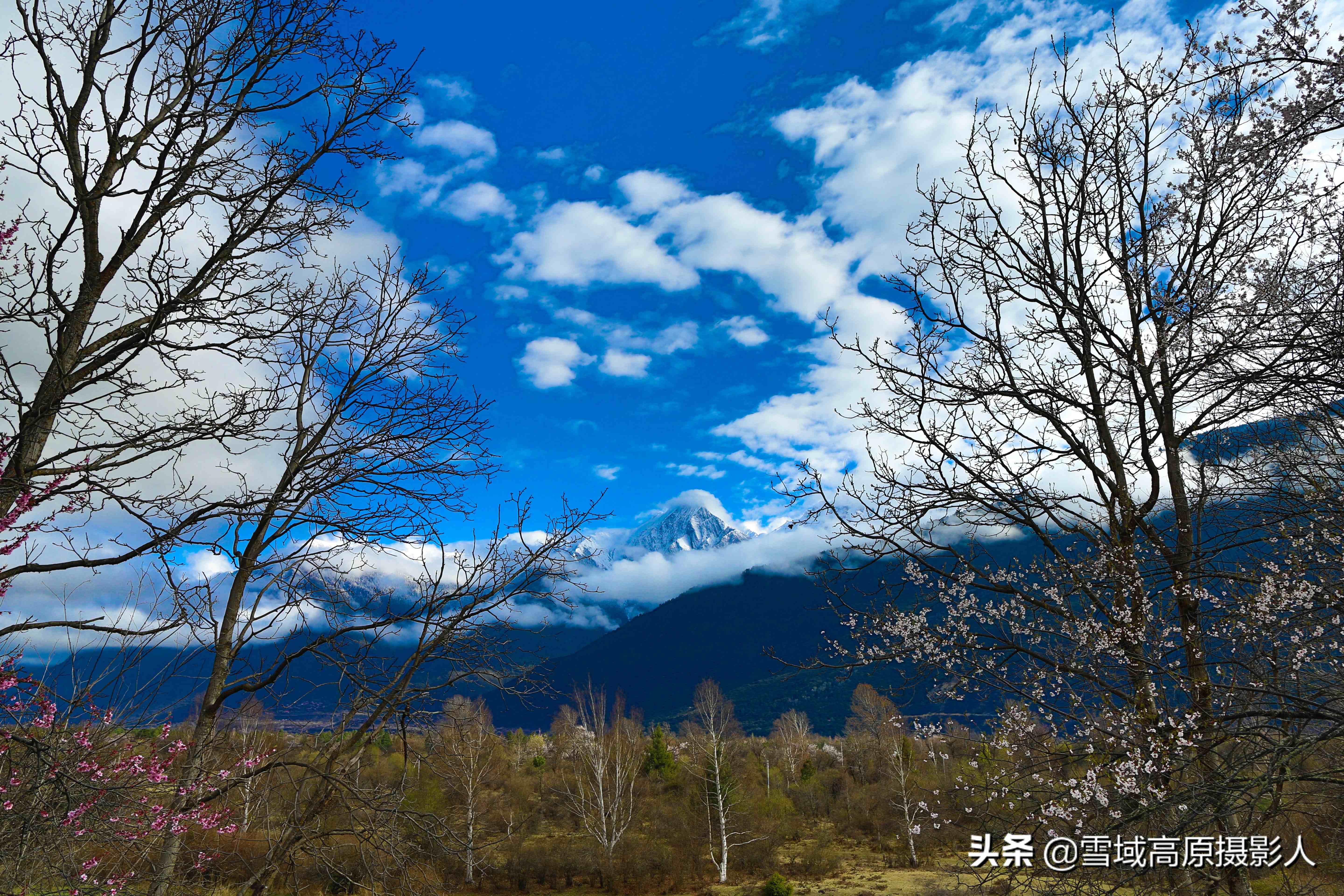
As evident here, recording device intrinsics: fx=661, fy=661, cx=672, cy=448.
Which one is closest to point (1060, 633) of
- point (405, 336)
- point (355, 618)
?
point (355, 618)

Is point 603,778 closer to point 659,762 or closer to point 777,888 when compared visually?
point 659,762

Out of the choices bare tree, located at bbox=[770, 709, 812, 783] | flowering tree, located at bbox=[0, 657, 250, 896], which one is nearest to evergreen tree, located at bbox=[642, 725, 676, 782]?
bare tree, located at bbox=[770, 709, 812, 783]

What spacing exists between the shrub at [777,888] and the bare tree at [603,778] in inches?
342

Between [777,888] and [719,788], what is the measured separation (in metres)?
7.05

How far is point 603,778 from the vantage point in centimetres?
4112

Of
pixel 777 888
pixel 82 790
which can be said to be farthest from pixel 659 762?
pixel 82 790

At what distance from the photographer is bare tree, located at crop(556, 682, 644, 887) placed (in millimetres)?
37781

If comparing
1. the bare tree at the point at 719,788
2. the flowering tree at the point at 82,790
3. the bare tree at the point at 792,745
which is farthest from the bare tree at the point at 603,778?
the flowering tree at the point at 82,790

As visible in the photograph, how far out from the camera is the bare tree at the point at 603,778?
124ft

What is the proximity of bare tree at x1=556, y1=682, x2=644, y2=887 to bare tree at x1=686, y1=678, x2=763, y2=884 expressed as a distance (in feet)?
15.4

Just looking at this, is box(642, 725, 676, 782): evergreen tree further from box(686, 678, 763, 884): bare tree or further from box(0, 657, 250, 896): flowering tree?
box(0, 657, 250, 896): flowering tree

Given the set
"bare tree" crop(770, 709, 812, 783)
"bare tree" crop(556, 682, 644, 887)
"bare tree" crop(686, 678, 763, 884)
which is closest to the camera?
"bare tree" crop(556, 682, 644, 887)

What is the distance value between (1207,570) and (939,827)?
308 centimetres

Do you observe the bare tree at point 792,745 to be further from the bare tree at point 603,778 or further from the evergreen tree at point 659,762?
the bare tree at point 603,778
